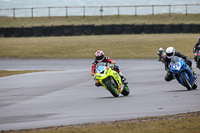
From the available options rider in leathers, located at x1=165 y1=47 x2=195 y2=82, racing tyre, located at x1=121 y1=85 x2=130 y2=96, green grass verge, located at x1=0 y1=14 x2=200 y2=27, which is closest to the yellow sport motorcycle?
racing tyre, located at x1=121 y1=85 x2=130 y2=96

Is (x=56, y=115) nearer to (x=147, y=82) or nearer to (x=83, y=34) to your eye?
(x=147, y=82)

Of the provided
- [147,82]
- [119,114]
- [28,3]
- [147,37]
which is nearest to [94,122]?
→ [119,114]

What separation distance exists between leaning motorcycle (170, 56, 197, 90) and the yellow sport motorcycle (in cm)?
164

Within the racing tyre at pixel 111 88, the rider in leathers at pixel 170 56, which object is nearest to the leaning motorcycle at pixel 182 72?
the rider in leathers at pixel 170 56

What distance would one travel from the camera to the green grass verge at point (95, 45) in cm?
3306

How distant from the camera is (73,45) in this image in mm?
37500

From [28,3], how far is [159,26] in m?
25.5

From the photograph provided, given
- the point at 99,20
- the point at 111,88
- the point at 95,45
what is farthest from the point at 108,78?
the point at 99,20

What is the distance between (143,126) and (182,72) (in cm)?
545

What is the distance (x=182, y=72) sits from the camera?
496 inches

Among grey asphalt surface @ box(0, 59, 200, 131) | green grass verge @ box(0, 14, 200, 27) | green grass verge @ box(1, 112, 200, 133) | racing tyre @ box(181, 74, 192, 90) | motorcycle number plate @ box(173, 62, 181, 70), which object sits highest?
green grass verge @ box(0, 14, 200, 27)

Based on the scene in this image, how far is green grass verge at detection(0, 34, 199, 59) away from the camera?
33062 mm

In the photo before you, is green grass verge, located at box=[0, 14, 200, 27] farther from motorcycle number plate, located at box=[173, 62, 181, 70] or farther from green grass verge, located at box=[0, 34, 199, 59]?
motorcycle number plate, located at box=[173, 62, 181, 70]

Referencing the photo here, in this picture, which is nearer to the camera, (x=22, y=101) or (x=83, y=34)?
(x=22, y=101)
